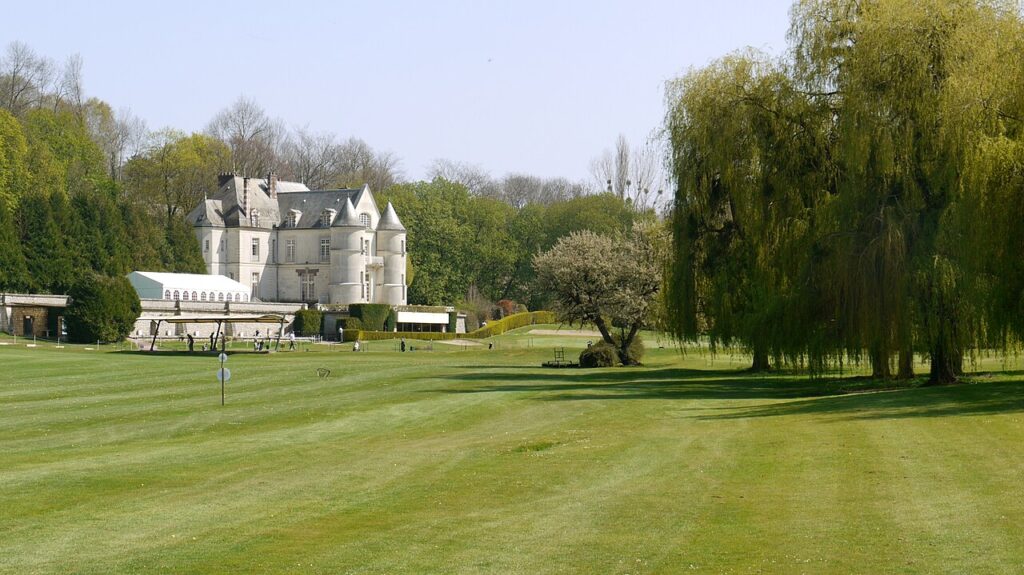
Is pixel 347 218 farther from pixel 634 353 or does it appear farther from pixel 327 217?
pixel 634 353

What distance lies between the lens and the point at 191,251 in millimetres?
118312

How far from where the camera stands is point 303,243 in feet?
422

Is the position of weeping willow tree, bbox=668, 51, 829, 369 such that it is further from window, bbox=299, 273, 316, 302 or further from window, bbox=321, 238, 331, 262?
window, bbox=299, 273, 316, 302

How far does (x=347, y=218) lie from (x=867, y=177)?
9118cm

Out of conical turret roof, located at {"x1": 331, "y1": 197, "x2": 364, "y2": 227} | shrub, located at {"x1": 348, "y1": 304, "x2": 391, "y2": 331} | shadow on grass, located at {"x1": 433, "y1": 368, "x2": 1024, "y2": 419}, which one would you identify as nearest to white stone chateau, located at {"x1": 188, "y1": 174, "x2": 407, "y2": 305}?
conical turret roof, located at {"x1": 331, "y1": 197, "x2": 364, "y2": 227}

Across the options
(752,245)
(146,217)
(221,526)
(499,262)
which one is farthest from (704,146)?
(499,262)

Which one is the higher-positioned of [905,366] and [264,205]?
[264,205]

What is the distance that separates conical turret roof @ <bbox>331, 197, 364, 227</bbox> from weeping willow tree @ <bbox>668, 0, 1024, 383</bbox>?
80538 mm

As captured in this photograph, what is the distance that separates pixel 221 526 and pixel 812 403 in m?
22.8

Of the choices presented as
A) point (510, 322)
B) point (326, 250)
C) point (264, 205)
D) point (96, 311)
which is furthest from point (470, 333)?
point (96, 311)

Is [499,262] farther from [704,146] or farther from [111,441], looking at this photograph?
[111,441]

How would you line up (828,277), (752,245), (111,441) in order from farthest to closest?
1. (752,245)
2. (828,277)
3. (111,441)

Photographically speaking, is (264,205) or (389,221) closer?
(389,221)

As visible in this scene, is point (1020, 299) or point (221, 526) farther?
point (1020, 299)
